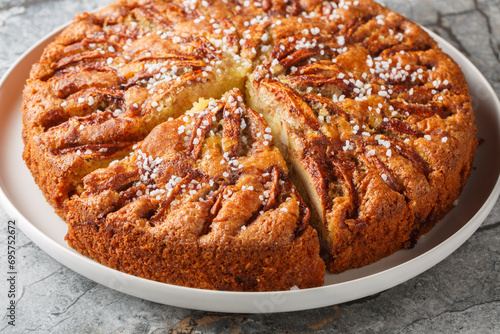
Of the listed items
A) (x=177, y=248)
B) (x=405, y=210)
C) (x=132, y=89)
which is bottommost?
(x=405, y=210)

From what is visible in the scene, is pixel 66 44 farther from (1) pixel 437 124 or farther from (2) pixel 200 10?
(1) pixel 437 124

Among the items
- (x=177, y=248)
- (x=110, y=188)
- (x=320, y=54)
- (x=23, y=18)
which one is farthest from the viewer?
(x=23, y=18)

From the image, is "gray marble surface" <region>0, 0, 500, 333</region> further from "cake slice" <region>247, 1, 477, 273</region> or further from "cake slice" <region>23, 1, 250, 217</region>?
"cake slice" <region>23, 1, 250, 217</region>

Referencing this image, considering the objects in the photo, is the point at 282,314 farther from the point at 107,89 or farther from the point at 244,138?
the point at 107,89

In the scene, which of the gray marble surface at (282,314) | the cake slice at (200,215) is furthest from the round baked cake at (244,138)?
the gray marble surface at (282,314)

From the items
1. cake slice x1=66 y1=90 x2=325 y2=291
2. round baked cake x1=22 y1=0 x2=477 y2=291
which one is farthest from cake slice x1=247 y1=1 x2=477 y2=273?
cake slice x1=66 y1=90 x2=325 y2=291

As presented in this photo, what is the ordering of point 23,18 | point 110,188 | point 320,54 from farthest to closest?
point 23,18 < point 320,54 < point 110,188

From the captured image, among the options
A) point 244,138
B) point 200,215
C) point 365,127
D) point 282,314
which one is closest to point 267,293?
point 282,314

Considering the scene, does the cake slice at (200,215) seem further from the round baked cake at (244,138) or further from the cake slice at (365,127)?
the cake slice at (365,127)

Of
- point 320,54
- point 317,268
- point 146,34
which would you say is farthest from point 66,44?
point 317,268
